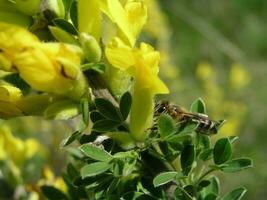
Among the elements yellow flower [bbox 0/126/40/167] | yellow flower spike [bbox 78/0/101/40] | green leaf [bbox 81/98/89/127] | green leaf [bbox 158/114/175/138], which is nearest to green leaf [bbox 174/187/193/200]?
green leaf [bbox 158/114/175/138]

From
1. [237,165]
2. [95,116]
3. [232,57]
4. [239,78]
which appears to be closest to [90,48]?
[95,116]

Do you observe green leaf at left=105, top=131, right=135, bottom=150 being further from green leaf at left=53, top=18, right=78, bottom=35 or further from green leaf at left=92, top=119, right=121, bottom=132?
green leaf at left=53, top=18, right=78, bottom=35

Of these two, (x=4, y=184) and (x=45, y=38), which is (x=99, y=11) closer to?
(x=45, y=38)

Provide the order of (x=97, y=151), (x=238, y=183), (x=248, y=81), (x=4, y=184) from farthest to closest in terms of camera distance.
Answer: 1. (x=248, y=81)
2. (x=238, y=183)
3. (x=4, y=184)
4. (x=97, y=151)

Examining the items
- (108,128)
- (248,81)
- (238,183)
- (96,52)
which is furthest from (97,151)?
(248,81)

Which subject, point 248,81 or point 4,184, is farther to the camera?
point 248,81

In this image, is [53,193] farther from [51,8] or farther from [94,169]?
[51,8]

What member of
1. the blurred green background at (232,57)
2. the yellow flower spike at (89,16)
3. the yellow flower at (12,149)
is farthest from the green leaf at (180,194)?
the blurred green background at (232,57)
